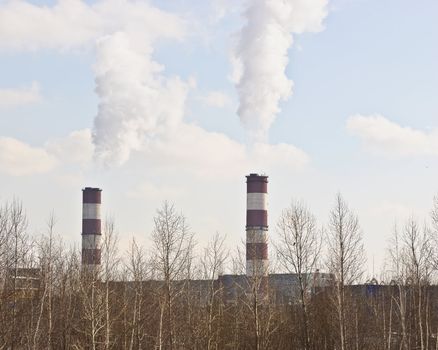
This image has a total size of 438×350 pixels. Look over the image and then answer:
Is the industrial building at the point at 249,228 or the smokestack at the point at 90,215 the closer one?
the industrial building at the point at 249,228

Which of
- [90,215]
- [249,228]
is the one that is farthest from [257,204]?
[90,215]

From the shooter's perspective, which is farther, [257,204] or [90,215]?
[90,215]

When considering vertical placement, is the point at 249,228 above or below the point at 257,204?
below

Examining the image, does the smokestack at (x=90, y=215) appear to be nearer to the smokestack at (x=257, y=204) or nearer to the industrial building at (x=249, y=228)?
the industrial building at (x=249, y=228)

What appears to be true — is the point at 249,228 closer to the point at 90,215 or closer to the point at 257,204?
the point at 257,204

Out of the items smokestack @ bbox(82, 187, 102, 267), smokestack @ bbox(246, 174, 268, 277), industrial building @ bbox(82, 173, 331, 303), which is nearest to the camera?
industrial building @ bbox(82, 173, 331, 303)

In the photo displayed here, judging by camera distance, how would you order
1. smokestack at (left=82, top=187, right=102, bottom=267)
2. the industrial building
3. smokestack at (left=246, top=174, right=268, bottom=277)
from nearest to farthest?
the industrial building
smokestack at (left=246, top=174, right=268, bottom=277)
smokestack at (left=82, top=187, right=102, bottom=267)

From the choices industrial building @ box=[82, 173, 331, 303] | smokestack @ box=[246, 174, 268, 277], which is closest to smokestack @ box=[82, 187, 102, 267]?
industrial building @ box=[82, 173, 331, 303]

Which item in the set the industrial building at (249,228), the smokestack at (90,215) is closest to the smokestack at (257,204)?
the industrial building at (249,228)

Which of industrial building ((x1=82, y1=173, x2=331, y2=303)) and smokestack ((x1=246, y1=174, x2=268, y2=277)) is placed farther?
smokestack ((x1=246, y1=174, x2=268, y2=277))

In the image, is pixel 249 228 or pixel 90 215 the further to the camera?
pixel 90 215

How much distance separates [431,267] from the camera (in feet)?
109

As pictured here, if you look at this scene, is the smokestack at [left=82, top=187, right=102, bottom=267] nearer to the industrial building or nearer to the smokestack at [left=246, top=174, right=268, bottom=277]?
the industrial building

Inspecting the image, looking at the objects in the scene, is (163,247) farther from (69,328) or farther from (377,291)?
(377,291)
